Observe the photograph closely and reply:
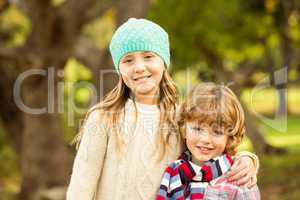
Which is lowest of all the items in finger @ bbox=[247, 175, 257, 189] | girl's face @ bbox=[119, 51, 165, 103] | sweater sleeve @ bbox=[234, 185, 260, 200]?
sweater sleeve @ bbox=[234, 185, 260, 200]

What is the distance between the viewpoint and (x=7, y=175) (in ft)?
42.9

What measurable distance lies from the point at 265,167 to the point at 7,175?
5.39m

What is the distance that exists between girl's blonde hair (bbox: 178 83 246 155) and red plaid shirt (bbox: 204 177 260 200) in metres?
0.20

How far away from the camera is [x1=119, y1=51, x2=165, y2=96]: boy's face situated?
2.79m

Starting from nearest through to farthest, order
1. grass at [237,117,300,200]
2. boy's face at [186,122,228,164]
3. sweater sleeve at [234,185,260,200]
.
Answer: sweater sleeve at [234,185,260,200], boy's face at [186,122,228,164], grass at [237,117,300,200]

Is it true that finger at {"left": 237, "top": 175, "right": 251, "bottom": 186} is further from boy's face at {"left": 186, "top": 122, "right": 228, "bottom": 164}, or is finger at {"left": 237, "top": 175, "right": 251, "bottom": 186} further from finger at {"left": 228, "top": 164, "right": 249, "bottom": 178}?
boy's face at {"left": 186, "top": 122, "right": 228, "bottom": 164}

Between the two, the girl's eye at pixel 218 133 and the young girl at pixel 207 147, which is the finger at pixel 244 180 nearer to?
the young girl at pixel 207 147

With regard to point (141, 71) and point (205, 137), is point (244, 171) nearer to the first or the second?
point (205, 137)

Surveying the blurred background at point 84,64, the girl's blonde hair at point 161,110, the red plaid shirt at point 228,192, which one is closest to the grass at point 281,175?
the blurred background at point 84,64

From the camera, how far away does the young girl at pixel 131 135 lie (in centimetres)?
276

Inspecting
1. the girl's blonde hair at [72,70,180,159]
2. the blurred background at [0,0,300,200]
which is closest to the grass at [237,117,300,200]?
the blurred background at [0,0,300,200]

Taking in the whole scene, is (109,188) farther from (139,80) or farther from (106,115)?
(139,80)

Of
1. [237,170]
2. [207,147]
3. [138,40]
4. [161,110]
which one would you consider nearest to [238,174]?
[237,170]

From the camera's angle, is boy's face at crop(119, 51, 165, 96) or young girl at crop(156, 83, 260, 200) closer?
young girl at crop(156, 83, 260, 200)
